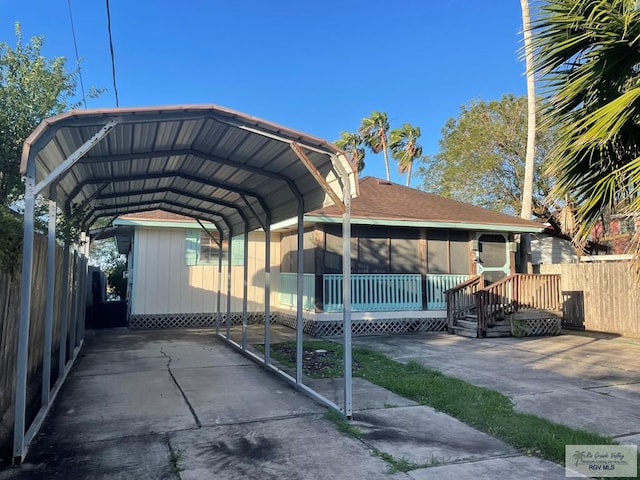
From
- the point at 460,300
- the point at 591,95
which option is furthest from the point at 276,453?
the point at 460,300

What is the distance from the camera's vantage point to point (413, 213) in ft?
41.2

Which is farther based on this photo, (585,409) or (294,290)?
(294,290)

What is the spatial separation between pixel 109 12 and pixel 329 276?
23.2 feet

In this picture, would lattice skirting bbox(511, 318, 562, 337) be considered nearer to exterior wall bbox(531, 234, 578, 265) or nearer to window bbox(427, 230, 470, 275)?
window bbox(427, 230, 470, 275)

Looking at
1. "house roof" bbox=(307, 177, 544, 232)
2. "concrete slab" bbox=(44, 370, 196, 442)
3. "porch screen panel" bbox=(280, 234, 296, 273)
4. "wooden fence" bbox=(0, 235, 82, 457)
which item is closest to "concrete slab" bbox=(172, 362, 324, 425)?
"concrete slab" bbox=(44, 370, 196, 442)

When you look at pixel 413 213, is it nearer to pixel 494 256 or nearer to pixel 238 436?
pixel 494 256

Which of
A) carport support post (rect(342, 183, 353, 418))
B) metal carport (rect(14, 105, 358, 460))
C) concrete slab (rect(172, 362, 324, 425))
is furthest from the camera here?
concrete slab (rect(172, 362, 324, 425))

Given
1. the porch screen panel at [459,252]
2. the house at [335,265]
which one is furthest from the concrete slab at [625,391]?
the porch screen panel at [459,252]

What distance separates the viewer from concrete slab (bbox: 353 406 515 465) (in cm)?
376

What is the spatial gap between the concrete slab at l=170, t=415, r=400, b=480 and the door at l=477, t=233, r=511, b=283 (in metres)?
9.99

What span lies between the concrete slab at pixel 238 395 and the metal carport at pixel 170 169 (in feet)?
0.82

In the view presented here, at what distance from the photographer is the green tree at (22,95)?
7371mm

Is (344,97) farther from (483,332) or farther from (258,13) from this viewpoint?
(483,332)

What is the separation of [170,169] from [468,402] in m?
4.76
